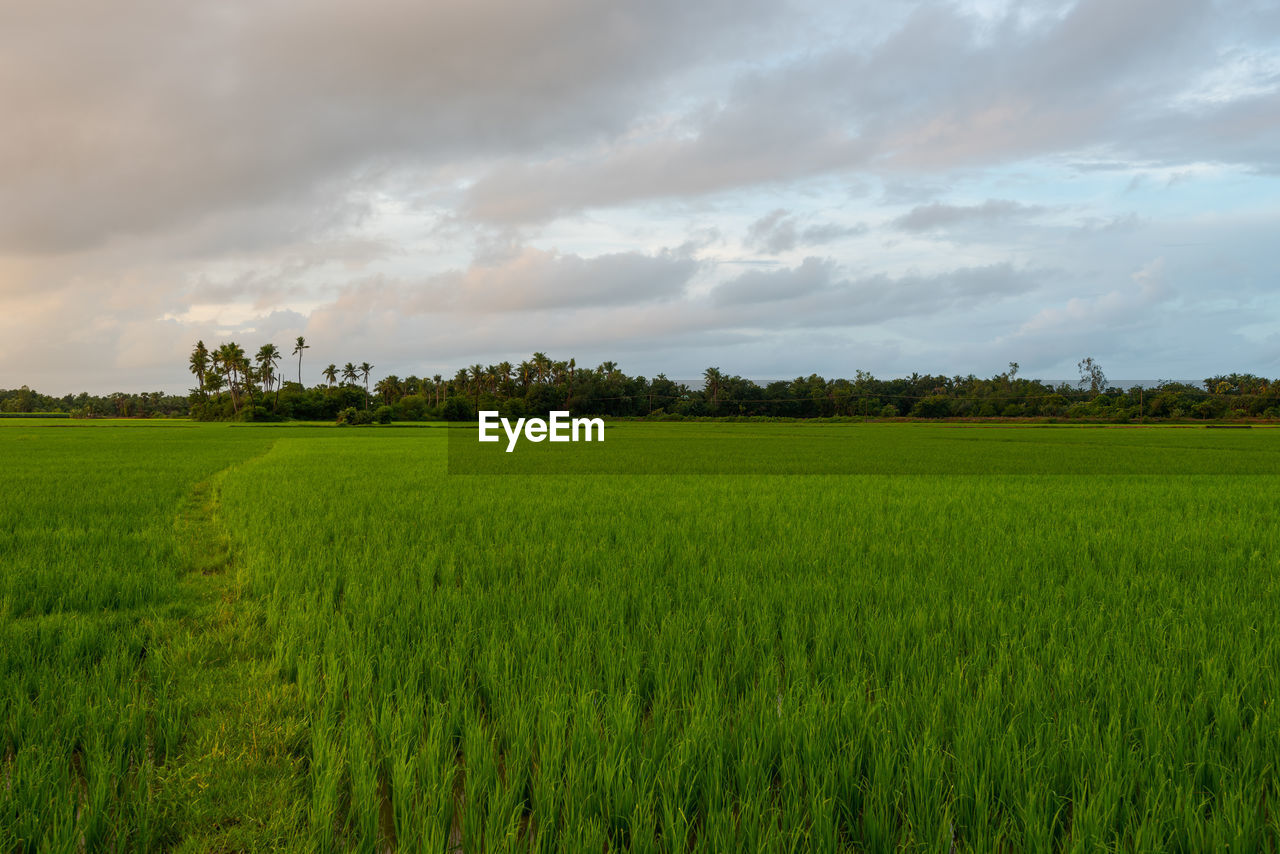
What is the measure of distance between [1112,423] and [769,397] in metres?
38.0

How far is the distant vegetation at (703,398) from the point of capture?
74.3 metres

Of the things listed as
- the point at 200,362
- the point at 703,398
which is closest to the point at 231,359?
the point at 200,362

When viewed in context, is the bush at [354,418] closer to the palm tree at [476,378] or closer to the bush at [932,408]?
the palm tree at [476,378]

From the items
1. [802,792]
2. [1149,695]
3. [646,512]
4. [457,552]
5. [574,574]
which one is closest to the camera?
[802,792]

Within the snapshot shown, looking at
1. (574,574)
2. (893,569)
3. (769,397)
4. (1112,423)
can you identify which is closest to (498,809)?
(574,574)

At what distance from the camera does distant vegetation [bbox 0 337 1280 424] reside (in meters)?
74.3

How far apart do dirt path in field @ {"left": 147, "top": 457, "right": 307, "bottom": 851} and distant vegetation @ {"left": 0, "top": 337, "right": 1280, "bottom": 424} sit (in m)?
72.0

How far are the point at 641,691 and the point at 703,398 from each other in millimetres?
88850

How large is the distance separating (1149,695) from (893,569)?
9.47 feet

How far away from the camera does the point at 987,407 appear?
85562 millimetres

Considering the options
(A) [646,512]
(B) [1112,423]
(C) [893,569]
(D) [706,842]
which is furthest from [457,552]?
(B) [1112,423]

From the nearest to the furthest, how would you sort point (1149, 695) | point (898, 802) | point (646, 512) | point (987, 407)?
1. point (898, 802)
2. point (1149, 695)
3. point (646, 512)
4. point (987, 407)

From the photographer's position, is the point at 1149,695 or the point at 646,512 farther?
the point at 646,512

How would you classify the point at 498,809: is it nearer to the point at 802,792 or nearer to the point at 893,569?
the point at 802,792
